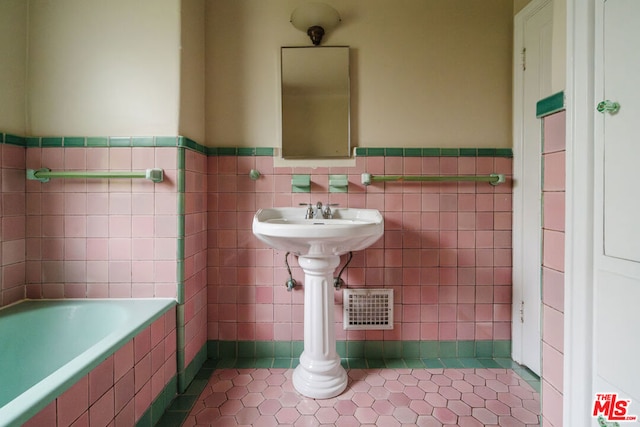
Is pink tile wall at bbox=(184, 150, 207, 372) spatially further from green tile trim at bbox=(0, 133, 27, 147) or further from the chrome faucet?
green tile trim at bbox=(0, 133, 27, 147)

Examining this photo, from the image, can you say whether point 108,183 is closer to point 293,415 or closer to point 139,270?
point 139,270

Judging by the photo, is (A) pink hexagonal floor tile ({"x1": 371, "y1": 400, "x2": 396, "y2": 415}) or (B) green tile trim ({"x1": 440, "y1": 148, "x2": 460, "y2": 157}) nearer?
(A) pink hexagonal floor tile ({"x1": 371, "y1": 400, "x2": 396, "y2": 415})

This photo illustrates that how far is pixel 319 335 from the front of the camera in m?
1.38

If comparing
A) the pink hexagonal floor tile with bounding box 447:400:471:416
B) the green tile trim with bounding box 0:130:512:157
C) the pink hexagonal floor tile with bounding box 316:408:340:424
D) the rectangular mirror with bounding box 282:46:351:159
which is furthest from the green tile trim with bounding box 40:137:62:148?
the pink hexagonal floor tile with bounding box 447:400:471:416

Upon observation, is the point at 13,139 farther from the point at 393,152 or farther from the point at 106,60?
the point at 393,152

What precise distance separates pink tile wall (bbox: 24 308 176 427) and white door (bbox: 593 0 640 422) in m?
1.37

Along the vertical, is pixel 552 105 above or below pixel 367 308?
above

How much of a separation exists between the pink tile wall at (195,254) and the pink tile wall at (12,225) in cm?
73

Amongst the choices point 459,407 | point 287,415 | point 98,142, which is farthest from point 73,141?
point 459,407

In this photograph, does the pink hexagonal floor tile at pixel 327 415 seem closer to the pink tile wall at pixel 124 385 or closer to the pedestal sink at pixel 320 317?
the pedestal sink at pixel 320 317

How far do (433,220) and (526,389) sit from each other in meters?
0.91

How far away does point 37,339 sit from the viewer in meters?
1.18

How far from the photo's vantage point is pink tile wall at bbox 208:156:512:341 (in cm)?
165

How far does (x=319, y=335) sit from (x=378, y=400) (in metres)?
0.38
